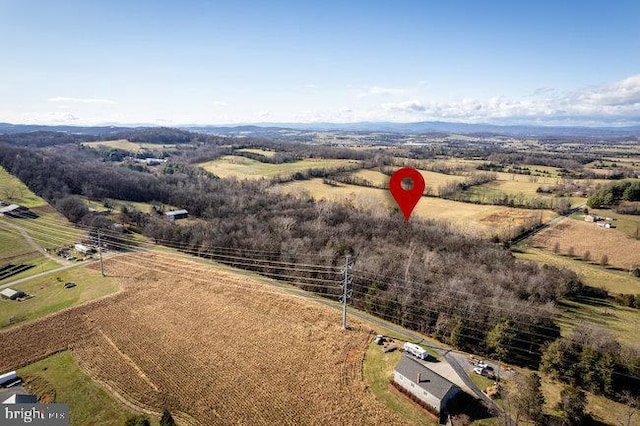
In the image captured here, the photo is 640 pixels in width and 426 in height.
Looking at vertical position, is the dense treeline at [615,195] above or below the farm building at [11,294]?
above

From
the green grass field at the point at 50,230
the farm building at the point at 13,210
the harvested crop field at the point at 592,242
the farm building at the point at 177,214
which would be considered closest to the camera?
the harvested crop field at the point at 592,242

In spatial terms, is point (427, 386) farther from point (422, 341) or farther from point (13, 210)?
point (13, 210)

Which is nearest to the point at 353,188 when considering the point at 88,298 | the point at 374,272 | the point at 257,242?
the point at 257,242

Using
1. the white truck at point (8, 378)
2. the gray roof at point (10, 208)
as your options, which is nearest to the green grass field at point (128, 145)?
the gray roof at point (10, 208)

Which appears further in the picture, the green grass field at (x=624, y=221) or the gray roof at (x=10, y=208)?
the gray roof at (x=10, y=208)

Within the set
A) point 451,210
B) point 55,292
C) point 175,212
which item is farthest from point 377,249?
point 175,212

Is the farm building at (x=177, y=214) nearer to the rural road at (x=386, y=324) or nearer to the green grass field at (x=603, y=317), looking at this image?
the rural road at (x=386, y=324)

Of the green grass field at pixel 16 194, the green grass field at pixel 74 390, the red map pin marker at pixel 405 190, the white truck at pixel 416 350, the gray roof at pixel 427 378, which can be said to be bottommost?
the green grass field at pixel 74 390

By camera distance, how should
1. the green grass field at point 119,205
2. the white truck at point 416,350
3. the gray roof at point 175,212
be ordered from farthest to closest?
the green grass field at point 119,205
the gray roof at point 175,212
the white truck at point 416,350
